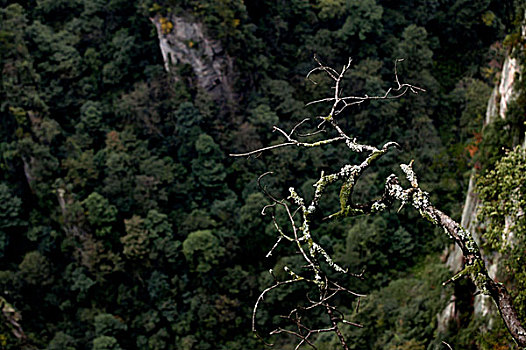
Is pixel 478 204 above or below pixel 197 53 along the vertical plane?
above

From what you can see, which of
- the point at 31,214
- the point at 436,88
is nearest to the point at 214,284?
the point at 31,214

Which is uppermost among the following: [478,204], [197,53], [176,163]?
[478,204]

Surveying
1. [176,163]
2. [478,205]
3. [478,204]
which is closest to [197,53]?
[176,163]

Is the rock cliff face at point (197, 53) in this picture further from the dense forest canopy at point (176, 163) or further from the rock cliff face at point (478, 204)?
the rock cliff face at point (478, 204)

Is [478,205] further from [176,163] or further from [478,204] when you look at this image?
[176,163]

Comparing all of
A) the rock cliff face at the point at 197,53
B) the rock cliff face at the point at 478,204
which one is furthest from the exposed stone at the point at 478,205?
the rock cliff face at the point at 197,53
